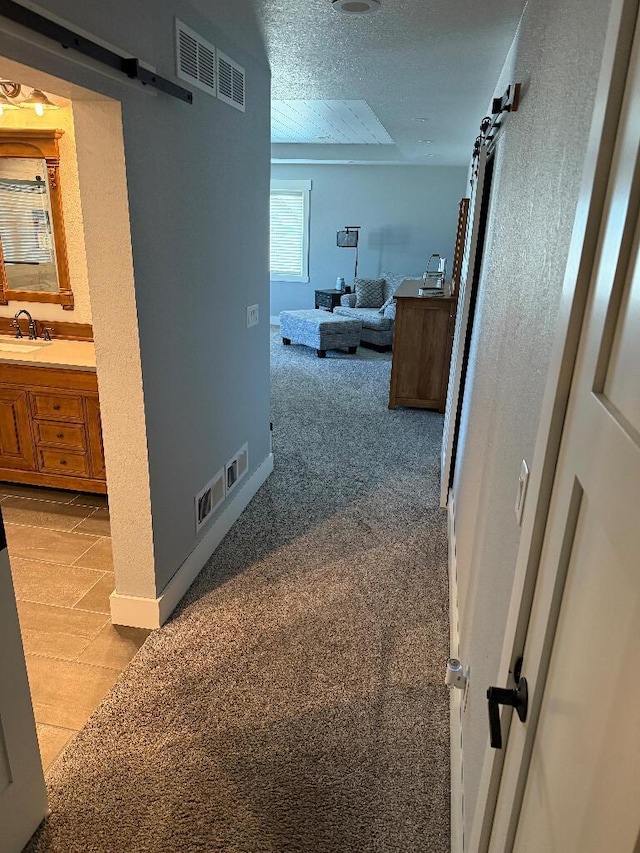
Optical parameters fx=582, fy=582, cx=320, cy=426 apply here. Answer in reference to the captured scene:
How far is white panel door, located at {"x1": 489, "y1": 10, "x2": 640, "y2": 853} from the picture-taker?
553 millimetres

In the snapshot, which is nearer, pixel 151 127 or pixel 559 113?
pixel 559 113

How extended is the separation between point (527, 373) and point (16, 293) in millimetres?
3473

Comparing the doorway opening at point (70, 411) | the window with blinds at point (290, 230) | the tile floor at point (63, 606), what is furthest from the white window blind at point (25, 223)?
the window with blinds at point (290, 230)

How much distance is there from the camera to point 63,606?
257cm

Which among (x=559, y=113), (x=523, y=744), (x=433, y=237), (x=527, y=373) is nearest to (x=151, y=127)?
(x=559, y=113)

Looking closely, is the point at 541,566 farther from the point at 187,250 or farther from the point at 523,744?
the point at 187,250

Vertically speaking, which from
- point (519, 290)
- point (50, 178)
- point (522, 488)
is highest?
point (50, 178)

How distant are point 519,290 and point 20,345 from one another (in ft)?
10.3

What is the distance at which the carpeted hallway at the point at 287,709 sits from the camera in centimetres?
167

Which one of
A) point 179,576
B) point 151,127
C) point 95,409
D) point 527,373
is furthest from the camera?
point 95,409

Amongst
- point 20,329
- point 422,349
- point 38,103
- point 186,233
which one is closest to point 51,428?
point 20,329

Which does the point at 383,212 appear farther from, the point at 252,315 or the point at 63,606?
the point at 63,606

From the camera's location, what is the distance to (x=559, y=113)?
3.82ft

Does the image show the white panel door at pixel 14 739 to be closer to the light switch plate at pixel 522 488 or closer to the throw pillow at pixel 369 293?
the light switch plate at pixel 522 488
